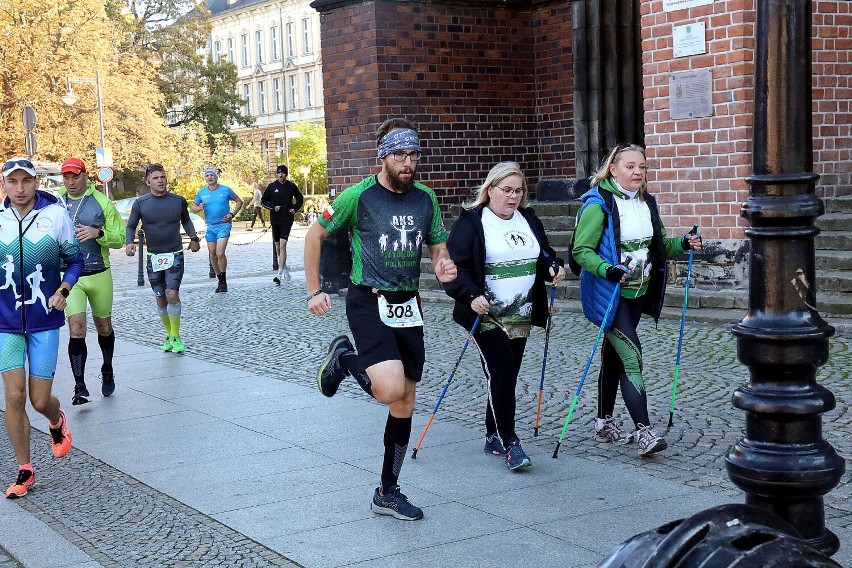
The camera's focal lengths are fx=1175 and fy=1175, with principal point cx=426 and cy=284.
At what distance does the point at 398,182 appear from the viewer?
5.91 meters

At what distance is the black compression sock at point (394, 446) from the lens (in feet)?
19.1

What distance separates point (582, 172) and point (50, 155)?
103 ft

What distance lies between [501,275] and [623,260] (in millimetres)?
772

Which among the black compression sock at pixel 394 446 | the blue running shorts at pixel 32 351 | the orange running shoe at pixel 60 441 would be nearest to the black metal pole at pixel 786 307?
the black compression sock at pixel 394 446

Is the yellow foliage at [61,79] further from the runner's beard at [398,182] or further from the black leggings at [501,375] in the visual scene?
the runner's beard at [398,182]

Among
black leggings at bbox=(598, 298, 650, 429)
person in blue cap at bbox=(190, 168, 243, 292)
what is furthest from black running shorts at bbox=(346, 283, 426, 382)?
person in blue cap at bbox=(190, 168, 243, 292)

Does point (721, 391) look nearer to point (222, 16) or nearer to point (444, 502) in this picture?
point (444, 502)

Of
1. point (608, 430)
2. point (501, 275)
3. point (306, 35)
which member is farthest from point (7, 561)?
point (306, 35)

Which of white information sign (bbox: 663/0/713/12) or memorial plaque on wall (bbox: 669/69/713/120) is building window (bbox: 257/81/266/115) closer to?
white information sign (bbox: 663/0/713/12)

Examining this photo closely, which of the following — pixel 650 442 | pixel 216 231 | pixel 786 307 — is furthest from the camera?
pixel 216 231

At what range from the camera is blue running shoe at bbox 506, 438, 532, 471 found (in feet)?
21.2

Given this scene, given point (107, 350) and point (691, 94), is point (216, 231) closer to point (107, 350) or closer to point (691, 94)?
point (691, 94)

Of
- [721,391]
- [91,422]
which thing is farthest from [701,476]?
[91,422]

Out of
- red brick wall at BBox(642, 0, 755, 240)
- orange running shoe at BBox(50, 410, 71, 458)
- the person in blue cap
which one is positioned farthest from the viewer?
the person in blue cap
